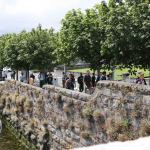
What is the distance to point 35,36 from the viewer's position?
4569 centimetres

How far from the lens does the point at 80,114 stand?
52.4 feet

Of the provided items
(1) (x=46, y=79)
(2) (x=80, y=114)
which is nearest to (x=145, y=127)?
(2) (x=80, y=114)

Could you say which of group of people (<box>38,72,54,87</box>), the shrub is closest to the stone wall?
the shrub

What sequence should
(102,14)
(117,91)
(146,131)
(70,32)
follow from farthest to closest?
1. (70,32)
2. (102,14)
3. (117,91)
4. (146,131)

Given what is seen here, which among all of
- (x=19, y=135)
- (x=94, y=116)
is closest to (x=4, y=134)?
(x=19, y=135)

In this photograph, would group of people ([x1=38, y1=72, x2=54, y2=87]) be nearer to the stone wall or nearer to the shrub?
the stone wall

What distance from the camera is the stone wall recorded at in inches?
443

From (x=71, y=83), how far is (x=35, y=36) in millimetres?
21078

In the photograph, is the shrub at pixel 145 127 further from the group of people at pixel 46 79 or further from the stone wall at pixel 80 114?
the group of people at pixel 46 79

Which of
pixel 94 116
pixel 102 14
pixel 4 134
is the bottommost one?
pixel 4 134

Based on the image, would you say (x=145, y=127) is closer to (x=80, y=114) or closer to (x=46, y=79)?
(x=80, y=114)

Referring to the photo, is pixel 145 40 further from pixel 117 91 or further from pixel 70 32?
pixel 70 32

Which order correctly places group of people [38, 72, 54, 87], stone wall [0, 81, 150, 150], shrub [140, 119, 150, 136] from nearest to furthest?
1. shrub [140, 119, 150, 136]
2. stone wall [0, 81, 150, 150]
3. group of people [38, 72, 54, 87]

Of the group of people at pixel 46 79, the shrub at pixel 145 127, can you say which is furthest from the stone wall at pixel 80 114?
the group of people at pixel 46 79
